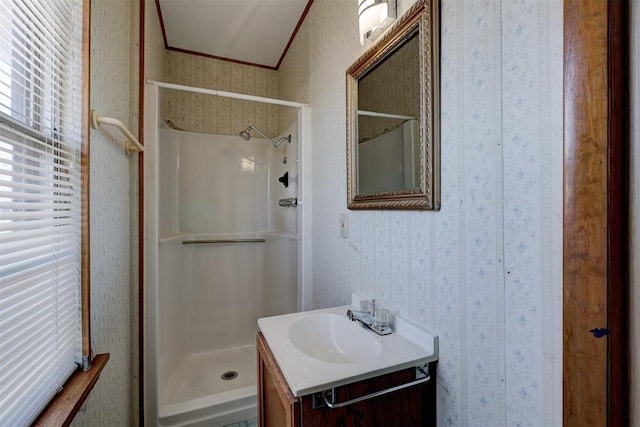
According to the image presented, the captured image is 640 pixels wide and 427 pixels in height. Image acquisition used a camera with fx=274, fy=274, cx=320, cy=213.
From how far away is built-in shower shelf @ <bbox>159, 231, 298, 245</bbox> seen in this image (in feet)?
6.92

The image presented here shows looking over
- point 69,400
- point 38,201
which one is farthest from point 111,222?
point 69,400

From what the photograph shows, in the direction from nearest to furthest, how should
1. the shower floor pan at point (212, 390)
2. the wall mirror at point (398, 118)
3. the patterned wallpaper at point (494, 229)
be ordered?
the patterned wallpaper at point (494, 229)
the wall mirror at point (398, 118)
the shower floor pan at point (212, 390)

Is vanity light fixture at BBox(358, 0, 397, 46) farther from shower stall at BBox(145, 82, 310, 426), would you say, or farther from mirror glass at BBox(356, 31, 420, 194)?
shower stall at BBox(145, 82, 310, 426)

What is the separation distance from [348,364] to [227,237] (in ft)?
5.91

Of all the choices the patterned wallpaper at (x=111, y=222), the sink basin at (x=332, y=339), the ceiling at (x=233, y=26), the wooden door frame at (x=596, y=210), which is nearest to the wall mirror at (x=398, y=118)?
the wooden door frame at (x=596, y=210)

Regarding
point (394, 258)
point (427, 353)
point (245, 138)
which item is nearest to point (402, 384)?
point (427, 353)

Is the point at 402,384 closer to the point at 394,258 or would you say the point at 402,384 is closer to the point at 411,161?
the point at 394,258

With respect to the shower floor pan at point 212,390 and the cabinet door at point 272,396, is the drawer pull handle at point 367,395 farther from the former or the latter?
the shower floor pan at point 212,390

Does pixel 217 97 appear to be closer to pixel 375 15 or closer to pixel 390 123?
pixel 375 15

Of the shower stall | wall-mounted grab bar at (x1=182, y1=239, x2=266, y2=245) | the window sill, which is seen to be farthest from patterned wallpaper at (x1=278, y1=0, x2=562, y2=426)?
wall-mounted grab bar at (x1=182, y1=239, x2=266, y2=245)

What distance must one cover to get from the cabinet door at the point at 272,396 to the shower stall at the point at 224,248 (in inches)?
26.2

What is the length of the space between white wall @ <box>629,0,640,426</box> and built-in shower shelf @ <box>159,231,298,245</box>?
1682mm

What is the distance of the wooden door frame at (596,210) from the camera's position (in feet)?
1.46

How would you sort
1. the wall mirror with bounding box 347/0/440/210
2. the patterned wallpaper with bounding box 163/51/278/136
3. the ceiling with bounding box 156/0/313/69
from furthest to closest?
the patterned wallpaper with bounding box 163/51/278/136 < the ceiling with bounding box 156/0/313/69 < the wall mirror with bounding box 347/0/440/210
